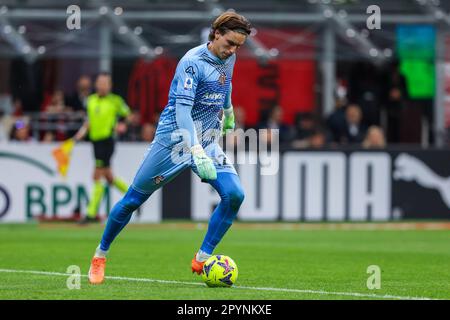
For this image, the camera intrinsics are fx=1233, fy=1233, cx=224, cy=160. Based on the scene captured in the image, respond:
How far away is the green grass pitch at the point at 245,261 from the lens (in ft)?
33.1

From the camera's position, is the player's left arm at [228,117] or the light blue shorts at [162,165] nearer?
the light blue shorts at [162,165]

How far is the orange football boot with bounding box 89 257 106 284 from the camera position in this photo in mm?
10797

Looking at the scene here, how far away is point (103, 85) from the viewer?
22.0 meters

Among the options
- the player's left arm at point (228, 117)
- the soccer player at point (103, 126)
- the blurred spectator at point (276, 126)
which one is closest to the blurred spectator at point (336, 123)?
the blurred spectator at point (276, 126)

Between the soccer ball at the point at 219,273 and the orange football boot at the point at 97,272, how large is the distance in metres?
0.93

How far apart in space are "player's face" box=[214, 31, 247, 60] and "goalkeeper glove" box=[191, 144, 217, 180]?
33.8 inches

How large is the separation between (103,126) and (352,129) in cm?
487

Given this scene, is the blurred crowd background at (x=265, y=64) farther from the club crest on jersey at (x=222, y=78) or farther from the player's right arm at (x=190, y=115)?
the player's right arm at (x=190, y=115)

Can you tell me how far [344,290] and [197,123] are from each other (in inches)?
77.7

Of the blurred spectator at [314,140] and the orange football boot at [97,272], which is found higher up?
the blurred spectator at [314,140]

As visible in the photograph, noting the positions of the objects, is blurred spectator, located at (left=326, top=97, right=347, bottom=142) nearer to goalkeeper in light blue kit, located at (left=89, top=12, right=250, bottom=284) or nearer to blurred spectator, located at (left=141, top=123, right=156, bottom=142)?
blurred spectator, located at (left=141, top=123, right=156, bottom=142)

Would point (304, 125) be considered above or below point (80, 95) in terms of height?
below

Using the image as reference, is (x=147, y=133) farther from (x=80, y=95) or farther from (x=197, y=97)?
(x=197, y=97)

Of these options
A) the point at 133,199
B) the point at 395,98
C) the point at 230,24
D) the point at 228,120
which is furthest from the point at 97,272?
the point at 395,98
